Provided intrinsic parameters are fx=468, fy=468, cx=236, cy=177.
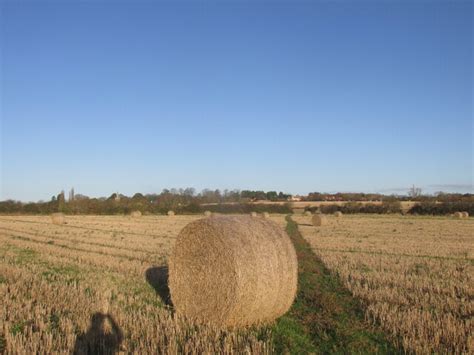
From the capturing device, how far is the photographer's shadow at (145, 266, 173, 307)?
9.09 meters

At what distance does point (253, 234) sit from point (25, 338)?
12.5ft

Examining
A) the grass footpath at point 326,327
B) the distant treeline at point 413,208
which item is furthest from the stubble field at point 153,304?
the distant treeline at point 413,208

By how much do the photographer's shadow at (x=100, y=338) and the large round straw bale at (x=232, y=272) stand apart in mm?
1466

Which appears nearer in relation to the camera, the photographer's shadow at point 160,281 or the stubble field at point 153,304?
the stubble field at point 153,304

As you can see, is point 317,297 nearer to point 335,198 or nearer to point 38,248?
point 38,248

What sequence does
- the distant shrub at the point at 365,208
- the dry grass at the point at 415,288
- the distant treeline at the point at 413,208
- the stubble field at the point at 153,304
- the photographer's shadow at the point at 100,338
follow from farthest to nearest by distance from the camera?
the distant shrub at the point at 365,208
the distant treeline at the point at 413,208
the dry grass at the point at 415,288
the stubble field at the point at 153,304
the photographer's shadow at the point at 100,338

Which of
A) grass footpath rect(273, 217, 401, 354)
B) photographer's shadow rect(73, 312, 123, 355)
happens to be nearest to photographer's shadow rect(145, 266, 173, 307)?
photographer's shadow rect(73, 312, 123, 355)

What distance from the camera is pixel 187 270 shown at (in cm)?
840

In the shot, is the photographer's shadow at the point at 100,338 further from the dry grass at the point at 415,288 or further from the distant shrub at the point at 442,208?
the distant shrub at the point at 442,208

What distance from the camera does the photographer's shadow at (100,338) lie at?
597 cm

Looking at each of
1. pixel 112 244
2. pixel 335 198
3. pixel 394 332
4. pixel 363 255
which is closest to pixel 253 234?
pixel 394 332

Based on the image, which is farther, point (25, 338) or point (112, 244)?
point (112, 244)

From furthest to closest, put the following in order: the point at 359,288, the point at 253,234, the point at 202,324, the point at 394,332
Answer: the point at 359,288, the point at 253,234, the point at 202,324, the point at 394,332

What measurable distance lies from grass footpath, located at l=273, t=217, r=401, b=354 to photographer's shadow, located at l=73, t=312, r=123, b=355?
7.14ft
